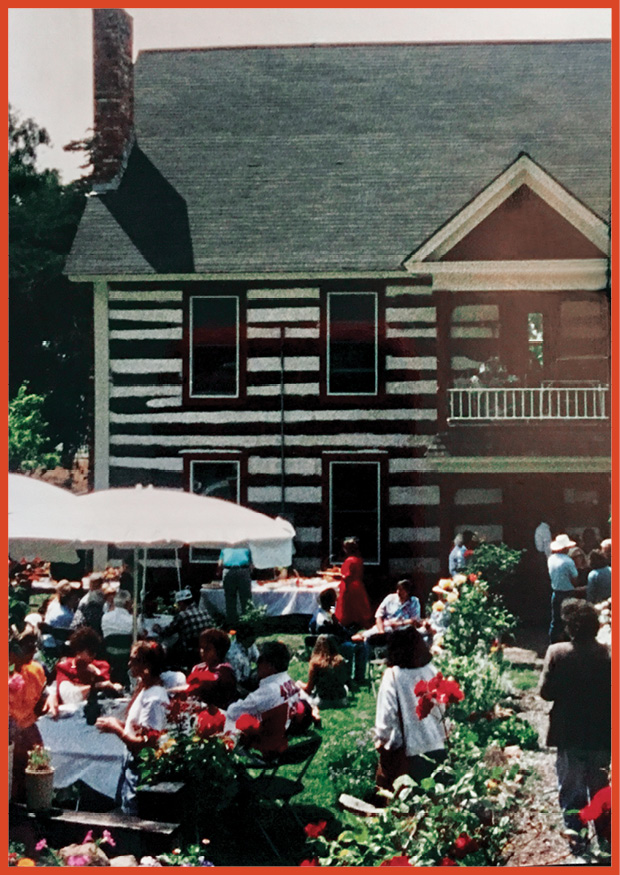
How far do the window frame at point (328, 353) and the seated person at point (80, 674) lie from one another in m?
3.42

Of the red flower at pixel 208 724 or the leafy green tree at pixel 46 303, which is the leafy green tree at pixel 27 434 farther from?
the red flower at pixel 208 724

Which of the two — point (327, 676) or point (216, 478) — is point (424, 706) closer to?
point (327, 676)

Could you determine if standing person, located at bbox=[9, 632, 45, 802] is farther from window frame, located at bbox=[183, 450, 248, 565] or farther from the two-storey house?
window frame, located at bbox=[183, 450, 248, 565]

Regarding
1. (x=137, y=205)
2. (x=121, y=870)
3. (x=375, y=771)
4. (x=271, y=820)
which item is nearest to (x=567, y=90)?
(x=137, y=205)

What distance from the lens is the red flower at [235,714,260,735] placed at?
6656 mm

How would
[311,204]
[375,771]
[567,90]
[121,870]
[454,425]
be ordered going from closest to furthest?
Result: [121,870] < [375,771] < [454,425] < [567,90] < [311,204]

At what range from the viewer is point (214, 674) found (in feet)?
24.4

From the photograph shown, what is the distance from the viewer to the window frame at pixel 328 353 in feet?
31.0

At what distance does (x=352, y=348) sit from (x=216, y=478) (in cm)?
199

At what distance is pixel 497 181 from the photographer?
10.0m

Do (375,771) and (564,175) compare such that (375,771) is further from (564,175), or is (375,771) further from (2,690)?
(564,175)

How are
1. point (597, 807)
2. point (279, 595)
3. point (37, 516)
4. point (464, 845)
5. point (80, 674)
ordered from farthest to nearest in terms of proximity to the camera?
point (279, 595) < point (80, 674) < point (37, 516) < point (464, 845) < point (597, 807)

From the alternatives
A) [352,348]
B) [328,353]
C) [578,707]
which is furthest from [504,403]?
[578,707]

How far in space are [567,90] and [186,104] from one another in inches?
161
